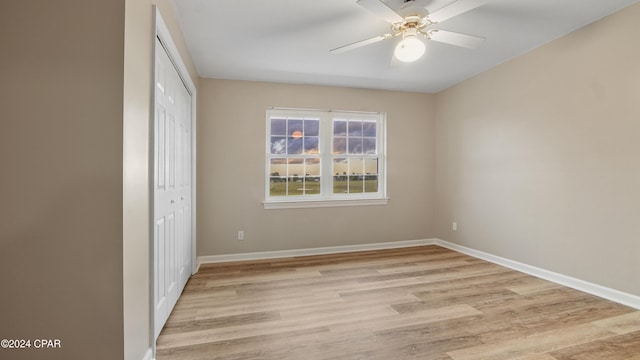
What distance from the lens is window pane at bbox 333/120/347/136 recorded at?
14.3ft

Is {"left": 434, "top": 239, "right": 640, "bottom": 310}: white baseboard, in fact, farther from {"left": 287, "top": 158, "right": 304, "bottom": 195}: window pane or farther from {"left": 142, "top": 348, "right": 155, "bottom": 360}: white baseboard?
{"left": 142, "top": 348, "right": 155, "bottom": 360}: white baseboard

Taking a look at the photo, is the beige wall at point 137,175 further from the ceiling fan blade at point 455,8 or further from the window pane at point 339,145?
the window pane at point 339,145

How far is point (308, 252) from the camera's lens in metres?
4.12

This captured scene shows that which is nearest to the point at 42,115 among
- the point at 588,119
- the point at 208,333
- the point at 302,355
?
the point at 208,333

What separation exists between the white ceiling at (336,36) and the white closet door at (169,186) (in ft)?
1.86

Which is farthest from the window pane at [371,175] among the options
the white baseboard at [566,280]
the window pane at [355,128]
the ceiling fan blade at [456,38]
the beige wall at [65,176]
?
the beige wall at [65,176]

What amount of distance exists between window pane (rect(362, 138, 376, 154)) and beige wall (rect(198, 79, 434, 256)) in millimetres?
252

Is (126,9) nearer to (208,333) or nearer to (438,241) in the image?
(208,333)

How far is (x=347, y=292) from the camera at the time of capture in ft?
9.20

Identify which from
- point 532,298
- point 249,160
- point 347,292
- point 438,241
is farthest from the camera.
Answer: point 438,241

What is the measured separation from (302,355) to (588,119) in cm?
330

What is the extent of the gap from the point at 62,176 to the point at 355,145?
12.1 ft

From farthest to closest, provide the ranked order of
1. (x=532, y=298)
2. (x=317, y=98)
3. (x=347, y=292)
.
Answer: (x=317, y=98) → (x=347, y=292) → (x=532, y=298)

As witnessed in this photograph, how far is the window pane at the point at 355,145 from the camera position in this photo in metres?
4.45
